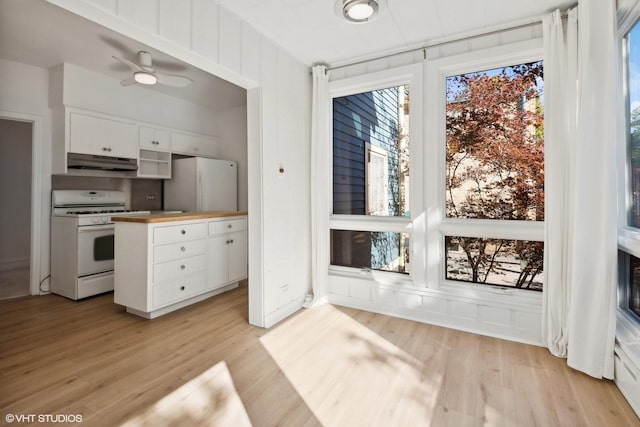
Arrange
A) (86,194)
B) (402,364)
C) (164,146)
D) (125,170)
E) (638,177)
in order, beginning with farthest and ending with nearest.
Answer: (164,146) → (125,170) → (86,194) → (402,364) → (638,177)

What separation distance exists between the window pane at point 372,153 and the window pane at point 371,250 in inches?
9.2

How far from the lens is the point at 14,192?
4.95m

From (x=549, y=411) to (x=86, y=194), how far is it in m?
4.81

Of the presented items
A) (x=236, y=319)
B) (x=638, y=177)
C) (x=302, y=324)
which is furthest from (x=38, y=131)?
(x=638, y=177)


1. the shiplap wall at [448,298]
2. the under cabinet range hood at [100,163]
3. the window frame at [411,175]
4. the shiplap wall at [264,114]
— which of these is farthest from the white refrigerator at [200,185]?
the shiplap wall at [448,298]

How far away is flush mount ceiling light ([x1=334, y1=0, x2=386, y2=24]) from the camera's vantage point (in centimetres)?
197

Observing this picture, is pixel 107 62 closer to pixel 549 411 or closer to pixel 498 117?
pixel 498 117

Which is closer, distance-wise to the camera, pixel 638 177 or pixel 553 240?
pixel 638 177

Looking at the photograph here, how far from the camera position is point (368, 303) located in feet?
10.2

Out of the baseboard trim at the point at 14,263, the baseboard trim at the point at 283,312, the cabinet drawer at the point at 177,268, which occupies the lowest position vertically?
the baseboard trim at the point at 283,312

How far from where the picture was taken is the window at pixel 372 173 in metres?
2.99

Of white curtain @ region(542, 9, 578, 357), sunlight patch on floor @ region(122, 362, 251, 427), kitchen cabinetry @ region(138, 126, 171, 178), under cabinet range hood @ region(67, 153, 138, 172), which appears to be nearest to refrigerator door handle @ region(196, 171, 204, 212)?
kitchen cabinetry @ region(138, 126, 171, 178)

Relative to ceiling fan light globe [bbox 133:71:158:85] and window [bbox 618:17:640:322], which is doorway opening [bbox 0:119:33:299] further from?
window [bbox 618:17:640:322]

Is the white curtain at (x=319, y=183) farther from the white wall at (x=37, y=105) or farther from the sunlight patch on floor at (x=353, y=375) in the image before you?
the white wall at (x=37, y=105)
